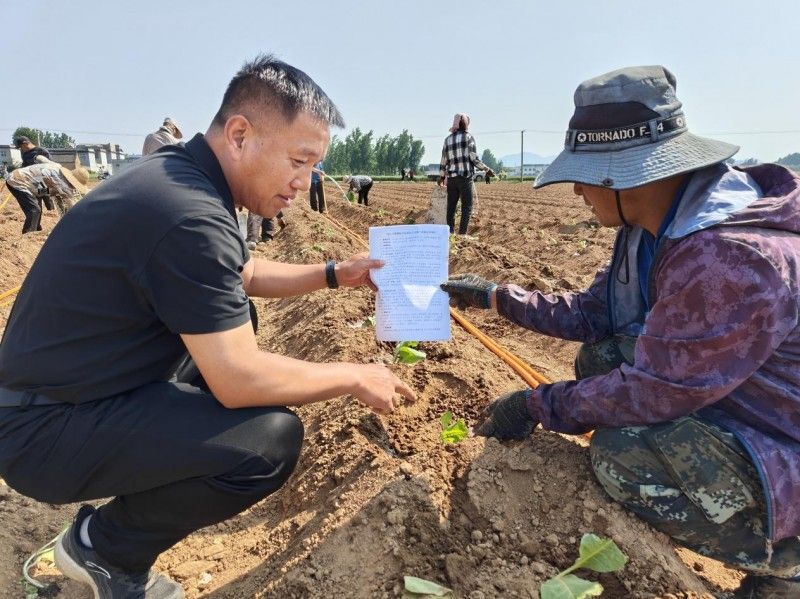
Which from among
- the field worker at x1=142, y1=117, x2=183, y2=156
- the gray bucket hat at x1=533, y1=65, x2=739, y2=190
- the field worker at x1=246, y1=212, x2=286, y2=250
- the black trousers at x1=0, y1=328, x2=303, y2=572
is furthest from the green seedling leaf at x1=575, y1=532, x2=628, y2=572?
the field worker at x1=246, y1=212, x2=286, y2=250

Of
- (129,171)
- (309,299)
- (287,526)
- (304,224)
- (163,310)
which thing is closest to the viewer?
(163,310)

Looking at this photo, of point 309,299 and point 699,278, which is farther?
point 309,299

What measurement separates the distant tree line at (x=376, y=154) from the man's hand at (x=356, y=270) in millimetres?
86784

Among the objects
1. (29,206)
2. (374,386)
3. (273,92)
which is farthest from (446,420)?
(29,206)

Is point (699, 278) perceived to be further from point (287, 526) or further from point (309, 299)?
point (309, 299)

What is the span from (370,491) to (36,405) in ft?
3.80

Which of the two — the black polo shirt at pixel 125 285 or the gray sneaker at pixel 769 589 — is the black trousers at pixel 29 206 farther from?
the gray sneaker at pixel 769 589

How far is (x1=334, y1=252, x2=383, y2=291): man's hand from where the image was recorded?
2563mm

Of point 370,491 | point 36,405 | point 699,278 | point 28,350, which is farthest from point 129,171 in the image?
point 699,278

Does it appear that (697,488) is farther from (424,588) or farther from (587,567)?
(424,588)

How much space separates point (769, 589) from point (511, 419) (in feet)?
3.24

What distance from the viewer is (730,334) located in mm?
1614

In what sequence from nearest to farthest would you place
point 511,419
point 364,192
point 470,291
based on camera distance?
point 511,419 → point 470,291 → point 364,192

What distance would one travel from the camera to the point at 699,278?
1.66 metres
